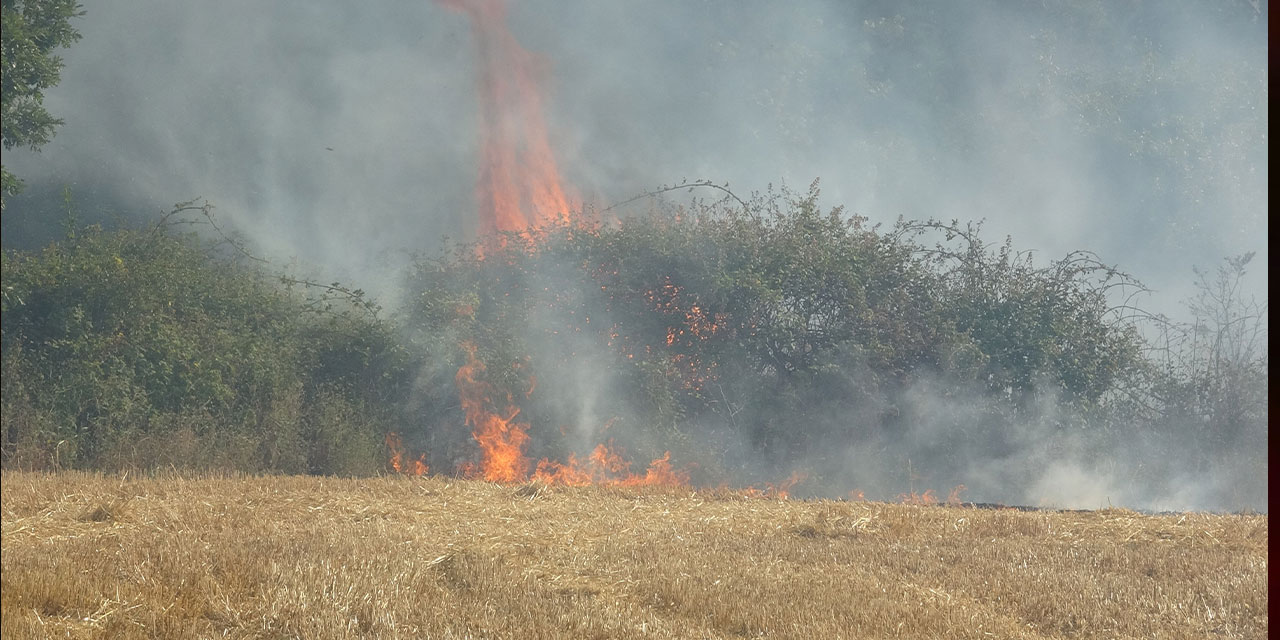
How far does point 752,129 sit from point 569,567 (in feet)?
39.0

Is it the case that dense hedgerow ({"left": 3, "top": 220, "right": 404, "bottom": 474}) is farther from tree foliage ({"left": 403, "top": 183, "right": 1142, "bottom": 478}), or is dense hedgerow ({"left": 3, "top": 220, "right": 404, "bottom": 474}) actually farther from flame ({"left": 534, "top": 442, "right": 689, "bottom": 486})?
flame ({"left": 534, "top": 442, "right": 689, "bottom": 486})

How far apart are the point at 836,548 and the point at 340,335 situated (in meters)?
7.44

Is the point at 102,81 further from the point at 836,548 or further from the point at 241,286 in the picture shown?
the point at 836,548

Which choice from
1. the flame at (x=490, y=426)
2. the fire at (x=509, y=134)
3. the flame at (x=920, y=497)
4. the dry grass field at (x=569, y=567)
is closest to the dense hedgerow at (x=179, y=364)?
the flame at (x=490, y=426)

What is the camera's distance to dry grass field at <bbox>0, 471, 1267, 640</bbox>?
581 centimetres

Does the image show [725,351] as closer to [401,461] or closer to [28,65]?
[401,461]

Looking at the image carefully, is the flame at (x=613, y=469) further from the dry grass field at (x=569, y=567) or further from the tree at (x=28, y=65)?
the tree at (x=28, y=65)

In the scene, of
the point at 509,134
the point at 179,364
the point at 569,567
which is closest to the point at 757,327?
the point at 509,134

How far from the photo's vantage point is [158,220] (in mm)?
12852

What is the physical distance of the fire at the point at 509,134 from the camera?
15.8 metres

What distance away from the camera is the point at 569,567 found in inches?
301

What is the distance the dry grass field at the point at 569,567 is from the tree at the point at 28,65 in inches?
116

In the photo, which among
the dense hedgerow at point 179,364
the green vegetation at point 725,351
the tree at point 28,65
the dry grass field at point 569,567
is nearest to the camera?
the dry grass field at point 569,567

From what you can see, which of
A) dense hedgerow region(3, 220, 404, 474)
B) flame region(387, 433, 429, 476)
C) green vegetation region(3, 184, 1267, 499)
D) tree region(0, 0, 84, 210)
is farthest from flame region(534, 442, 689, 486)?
tree region(0, 0, 84, 210)
